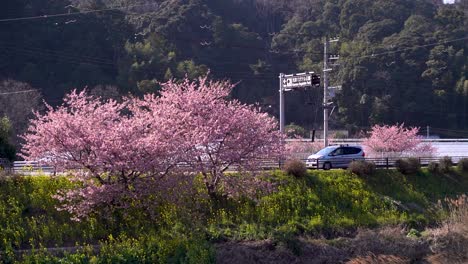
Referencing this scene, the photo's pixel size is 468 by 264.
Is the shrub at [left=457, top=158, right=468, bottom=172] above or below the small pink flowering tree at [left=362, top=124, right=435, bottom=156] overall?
below

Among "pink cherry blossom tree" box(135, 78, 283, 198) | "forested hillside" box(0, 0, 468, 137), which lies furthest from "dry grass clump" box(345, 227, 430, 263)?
"forested hillside" box(0, 0, 468, 137)

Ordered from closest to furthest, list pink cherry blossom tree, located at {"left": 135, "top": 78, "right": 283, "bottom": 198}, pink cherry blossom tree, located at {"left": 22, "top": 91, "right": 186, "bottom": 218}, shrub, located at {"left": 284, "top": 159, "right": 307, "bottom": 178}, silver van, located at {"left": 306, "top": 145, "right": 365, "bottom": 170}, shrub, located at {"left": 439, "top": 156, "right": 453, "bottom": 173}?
pink cherry blossom tree, located at {"left": 22, "top": 91, "right": 186, "bottom": 218} → pink cherry blossom tree, located at {"left": 135, "top": 78, "right": 283, "bottom": 198} → shrub, located at {"left": 284, "top": 159, "right": 307, "bottom": 178} → silver van, located at {"left": 306, "top": 145, "right": 365, "bottom": 170} → shrub, located at {"left": 439, "top": 156, "right": 453, "bottom": 173}

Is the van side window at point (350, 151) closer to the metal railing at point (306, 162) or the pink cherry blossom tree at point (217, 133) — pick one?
the metal railing at point (306, 162)

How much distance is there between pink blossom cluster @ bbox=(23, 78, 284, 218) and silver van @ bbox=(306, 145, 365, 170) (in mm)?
8051

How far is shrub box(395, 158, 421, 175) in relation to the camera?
108 ft

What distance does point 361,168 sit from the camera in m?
31.4

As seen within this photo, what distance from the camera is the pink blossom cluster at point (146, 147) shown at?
2217 cm

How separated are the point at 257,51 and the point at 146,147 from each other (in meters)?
52.3

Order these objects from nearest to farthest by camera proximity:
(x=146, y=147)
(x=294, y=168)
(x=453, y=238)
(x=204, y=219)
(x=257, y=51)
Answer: (x=146, y=147), (x=204, y=219), (x=453, y=238), (x=294, y=168), (x=257, y=51)

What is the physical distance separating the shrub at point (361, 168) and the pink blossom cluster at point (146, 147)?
7.00m

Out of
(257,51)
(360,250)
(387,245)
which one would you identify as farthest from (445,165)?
(257,51)

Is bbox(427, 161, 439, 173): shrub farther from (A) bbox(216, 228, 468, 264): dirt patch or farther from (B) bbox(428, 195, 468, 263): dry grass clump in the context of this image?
(A) bbox(216, 228, 468, 264): dirt patch

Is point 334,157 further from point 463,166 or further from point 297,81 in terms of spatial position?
point 297,81

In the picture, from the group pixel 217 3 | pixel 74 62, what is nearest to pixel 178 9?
pixel 217 3
